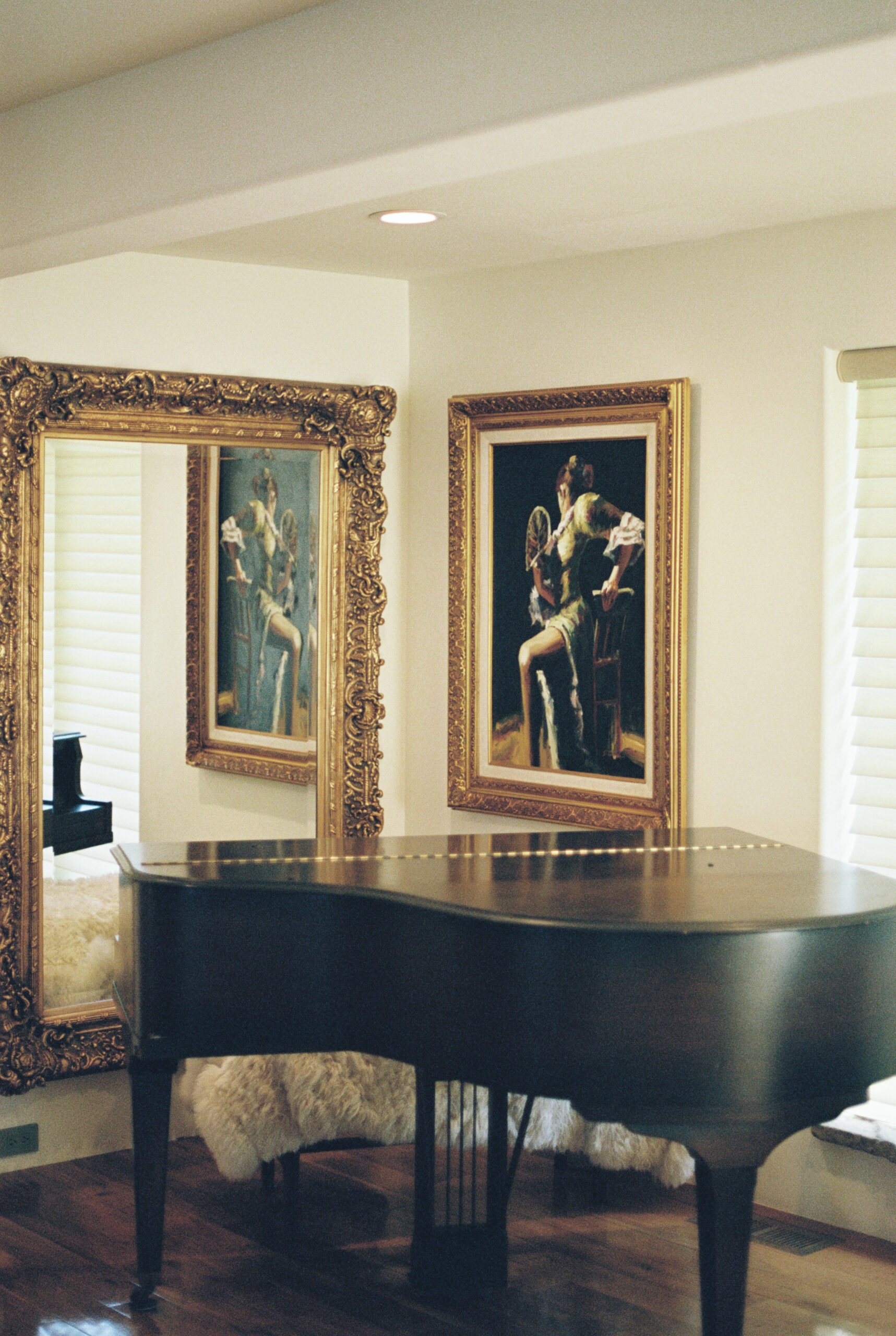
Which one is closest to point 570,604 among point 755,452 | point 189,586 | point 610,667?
point 610,667

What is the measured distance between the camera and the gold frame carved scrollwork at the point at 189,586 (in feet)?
12.3

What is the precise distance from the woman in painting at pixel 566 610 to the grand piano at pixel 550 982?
863 mm

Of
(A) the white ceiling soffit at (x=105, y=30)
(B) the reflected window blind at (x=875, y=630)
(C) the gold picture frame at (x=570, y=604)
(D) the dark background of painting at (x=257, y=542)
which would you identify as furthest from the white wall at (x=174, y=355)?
(B) the reflected window blind at (x=875, y=630)

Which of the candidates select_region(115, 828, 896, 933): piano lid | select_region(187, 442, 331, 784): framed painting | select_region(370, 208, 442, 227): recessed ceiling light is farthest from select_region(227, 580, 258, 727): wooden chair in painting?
select_region(370, 208, 442, 227): recessed ceiling light

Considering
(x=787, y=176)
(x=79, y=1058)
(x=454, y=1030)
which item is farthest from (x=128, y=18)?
(x=79, y=1058)

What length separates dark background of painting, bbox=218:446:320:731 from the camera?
13.5 ft

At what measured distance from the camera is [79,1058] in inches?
155

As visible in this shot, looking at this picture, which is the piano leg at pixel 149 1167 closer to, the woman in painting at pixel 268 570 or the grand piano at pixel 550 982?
the grand piano at pixel 550 982

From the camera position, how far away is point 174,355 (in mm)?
4004

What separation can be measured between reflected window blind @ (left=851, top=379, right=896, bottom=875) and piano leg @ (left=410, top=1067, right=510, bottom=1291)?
3.70 feet

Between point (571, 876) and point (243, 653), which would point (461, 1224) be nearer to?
point (571, 876)

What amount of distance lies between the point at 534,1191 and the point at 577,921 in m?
1.62

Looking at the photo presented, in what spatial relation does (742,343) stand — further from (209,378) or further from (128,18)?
(128,18)

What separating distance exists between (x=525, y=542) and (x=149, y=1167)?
6.39ft
